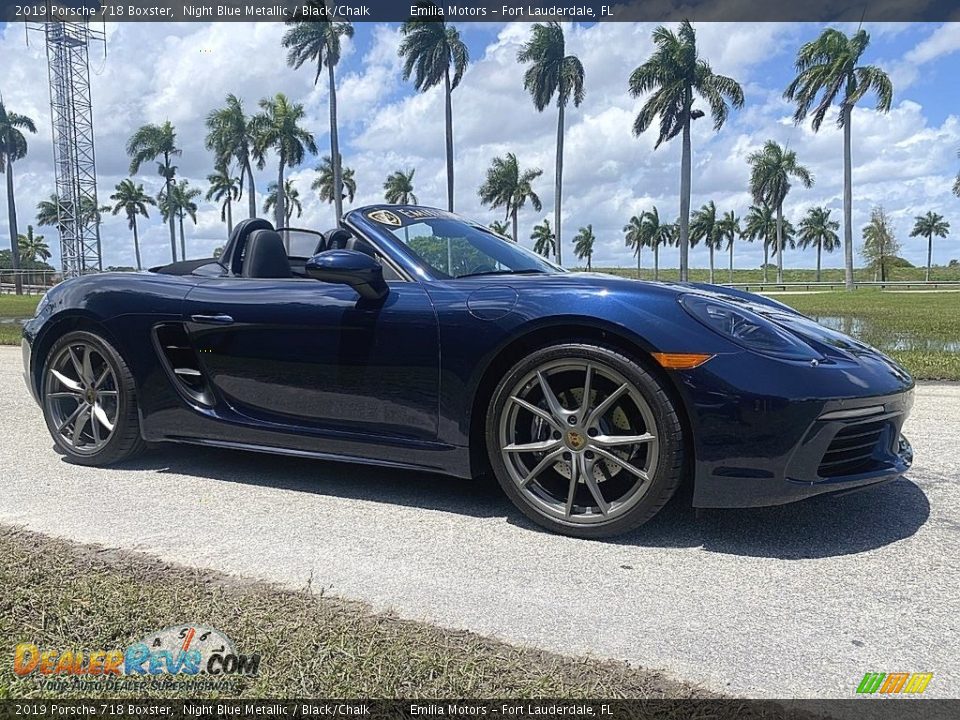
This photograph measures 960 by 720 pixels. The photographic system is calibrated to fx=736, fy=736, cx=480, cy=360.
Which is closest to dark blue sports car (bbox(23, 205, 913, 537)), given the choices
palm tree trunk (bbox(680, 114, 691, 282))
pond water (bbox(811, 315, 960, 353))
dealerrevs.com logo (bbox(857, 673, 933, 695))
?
dealerrevs.com logo (bbox(857, 673, 933, 695))

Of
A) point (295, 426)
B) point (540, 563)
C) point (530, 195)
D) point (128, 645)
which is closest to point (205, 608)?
point (128, 645)

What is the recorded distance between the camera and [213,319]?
3438mm

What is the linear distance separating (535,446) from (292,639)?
1.22 metres

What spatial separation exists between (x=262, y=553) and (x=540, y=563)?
98 cm

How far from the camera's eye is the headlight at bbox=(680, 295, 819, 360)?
260 centimetres

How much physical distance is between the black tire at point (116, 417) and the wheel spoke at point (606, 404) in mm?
2341

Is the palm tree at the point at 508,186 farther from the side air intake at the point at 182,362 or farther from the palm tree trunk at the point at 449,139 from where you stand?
the side air intake at the point at 182,362

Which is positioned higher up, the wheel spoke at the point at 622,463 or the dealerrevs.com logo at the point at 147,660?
the wheel spoke at the point at 622,463

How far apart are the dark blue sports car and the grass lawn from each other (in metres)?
0.81

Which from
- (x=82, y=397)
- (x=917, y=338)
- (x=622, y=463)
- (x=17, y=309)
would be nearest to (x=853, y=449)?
(x=622, y=463)

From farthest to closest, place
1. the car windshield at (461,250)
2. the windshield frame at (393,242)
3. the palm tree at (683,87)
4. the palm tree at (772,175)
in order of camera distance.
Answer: the palm tree at (772,175)
the palm tree at (683,87)
the car windshield at (461,250)
the windshield frame at (393,242)

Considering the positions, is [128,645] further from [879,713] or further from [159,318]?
[159,318]

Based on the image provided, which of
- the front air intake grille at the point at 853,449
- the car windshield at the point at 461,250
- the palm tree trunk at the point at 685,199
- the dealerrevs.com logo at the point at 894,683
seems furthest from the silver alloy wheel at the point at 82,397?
the palm tree trunk at the point at 685,199

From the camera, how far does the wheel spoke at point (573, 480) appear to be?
8.99 feet
